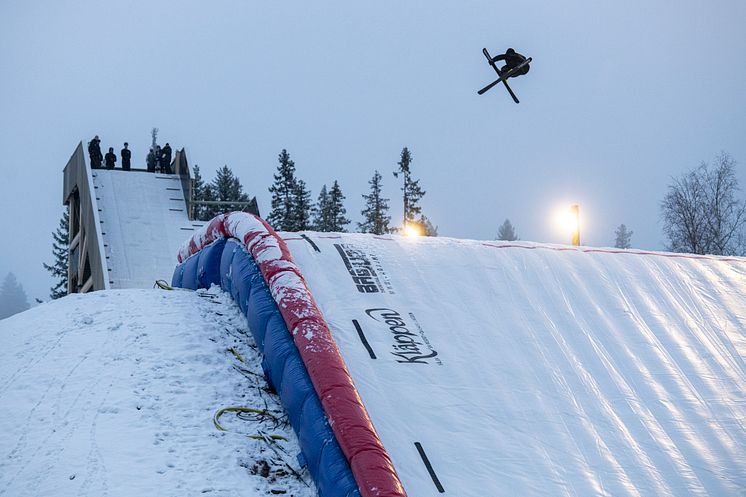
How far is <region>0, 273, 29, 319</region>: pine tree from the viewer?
429 ft

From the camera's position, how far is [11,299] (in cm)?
13575

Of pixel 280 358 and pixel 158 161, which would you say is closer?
pixel 280 358

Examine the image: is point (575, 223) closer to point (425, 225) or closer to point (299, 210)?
point (299, 210)

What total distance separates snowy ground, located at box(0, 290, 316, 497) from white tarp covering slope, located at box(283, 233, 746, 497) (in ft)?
4.12

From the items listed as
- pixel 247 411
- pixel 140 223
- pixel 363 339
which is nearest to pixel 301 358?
pixel 247 411

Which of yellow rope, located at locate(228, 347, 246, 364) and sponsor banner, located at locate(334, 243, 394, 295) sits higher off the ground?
sponsor banner, located at locate(334, 243, 394, 295)

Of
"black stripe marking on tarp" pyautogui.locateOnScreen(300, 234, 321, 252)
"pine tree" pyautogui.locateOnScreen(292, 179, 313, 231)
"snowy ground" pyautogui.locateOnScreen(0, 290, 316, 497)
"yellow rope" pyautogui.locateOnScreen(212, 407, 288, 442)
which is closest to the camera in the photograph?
"snowy ground" pyautogui.locateOnScreen(0, 290, 316, 497)

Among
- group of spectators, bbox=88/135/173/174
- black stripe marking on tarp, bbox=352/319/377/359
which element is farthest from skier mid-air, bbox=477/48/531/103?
group of spectators, bbox=88/135/173/174

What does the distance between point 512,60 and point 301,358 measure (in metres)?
5.44

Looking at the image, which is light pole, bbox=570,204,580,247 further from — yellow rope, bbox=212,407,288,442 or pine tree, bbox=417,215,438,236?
pine tree, bbox=417,215,438,236

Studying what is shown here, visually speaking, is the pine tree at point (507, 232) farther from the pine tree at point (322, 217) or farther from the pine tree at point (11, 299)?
the pine tree at point (11, 299)

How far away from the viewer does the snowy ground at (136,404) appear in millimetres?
5848

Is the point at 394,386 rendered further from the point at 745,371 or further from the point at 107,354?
the point at 745,371

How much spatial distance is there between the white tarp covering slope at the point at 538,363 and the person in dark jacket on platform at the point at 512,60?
2870 mm
